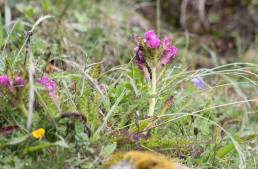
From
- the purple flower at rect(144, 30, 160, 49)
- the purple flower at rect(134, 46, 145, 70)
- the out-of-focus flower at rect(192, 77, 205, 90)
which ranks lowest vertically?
the out-of-focus flower at rect(192, 77, 205, 90)

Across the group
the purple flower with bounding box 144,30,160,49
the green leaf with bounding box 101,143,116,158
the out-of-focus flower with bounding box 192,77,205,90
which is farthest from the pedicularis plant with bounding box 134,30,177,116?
the out-of-focus flower with bounding box 192,77,205,90

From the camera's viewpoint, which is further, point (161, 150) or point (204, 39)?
point (204, 39)

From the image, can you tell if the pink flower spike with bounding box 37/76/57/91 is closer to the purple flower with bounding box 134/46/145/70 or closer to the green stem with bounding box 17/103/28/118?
the green stem with bounding box 17/103/28/118

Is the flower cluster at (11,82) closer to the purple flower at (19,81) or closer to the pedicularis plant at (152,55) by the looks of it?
the purple flower at (19,81)

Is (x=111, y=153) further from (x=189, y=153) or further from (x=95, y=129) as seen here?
(x=189, y=153)

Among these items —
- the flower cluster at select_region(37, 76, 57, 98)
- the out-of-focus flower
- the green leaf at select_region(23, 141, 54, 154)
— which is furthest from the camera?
the out-of-focus flower

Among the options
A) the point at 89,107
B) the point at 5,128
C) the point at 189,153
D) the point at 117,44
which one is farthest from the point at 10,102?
the point at 117,44

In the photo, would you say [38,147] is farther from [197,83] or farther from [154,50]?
[197,83]
